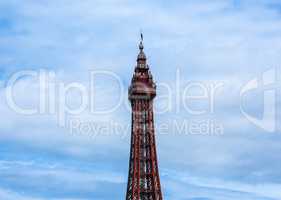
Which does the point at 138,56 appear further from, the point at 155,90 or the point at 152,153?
the point at 152,153

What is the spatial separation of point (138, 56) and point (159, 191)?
15940 mm

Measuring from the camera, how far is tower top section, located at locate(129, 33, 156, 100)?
110 metres

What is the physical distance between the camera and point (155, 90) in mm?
110438

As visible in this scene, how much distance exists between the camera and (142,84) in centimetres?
11050

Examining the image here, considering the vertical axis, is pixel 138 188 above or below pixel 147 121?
below

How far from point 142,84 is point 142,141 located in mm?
6592

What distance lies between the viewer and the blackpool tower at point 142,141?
359 ft

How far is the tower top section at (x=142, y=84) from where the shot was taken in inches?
4336

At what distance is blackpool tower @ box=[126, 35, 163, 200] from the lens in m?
109

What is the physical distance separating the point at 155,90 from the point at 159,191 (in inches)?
458

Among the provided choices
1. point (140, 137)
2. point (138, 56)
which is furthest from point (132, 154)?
point (138, 56)

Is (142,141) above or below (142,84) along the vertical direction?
below

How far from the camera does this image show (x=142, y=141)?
111 meters

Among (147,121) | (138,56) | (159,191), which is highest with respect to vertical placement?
(138,56)
